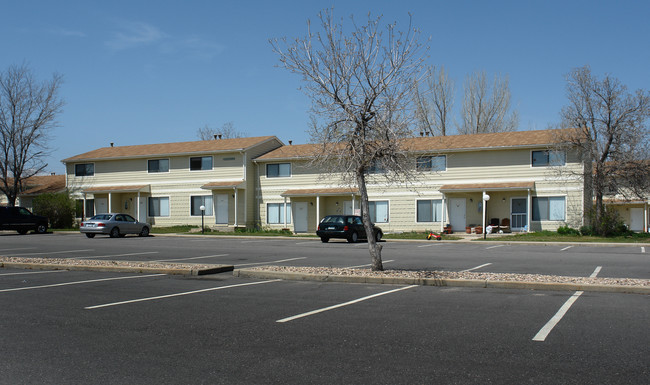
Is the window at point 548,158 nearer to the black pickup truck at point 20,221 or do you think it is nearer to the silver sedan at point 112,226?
the silver sedan at point 112,226

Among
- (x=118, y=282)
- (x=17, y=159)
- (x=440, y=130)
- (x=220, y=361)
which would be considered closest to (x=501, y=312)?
(x=220, y=361)

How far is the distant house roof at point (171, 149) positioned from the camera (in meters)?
40.2

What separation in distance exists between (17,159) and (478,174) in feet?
123

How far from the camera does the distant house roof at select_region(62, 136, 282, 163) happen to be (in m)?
40.2

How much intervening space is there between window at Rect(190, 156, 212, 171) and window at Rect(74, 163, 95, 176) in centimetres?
933

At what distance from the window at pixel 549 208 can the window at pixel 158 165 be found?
25269 mm

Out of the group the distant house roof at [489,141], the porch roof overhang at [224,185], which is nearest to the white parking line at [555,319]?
the distant house roof at [489,141]

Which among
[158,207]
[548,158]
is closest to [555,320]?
[548,158]

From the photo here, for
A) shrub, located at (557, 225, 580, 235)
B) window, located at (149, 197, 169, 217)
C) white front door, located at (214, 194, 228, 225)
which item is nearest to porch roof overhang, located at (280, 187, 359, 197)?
white front door, located at (214, 194, 228, 225)

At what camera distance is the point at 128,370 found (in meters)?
5.78

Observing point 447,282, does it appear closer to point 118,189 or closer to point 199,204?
point 199,204

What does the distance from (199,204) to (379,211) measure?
511 inches

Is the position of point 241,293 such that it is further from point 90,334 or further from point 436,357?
point 436,357

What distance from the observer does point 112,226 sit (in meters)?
32.4
